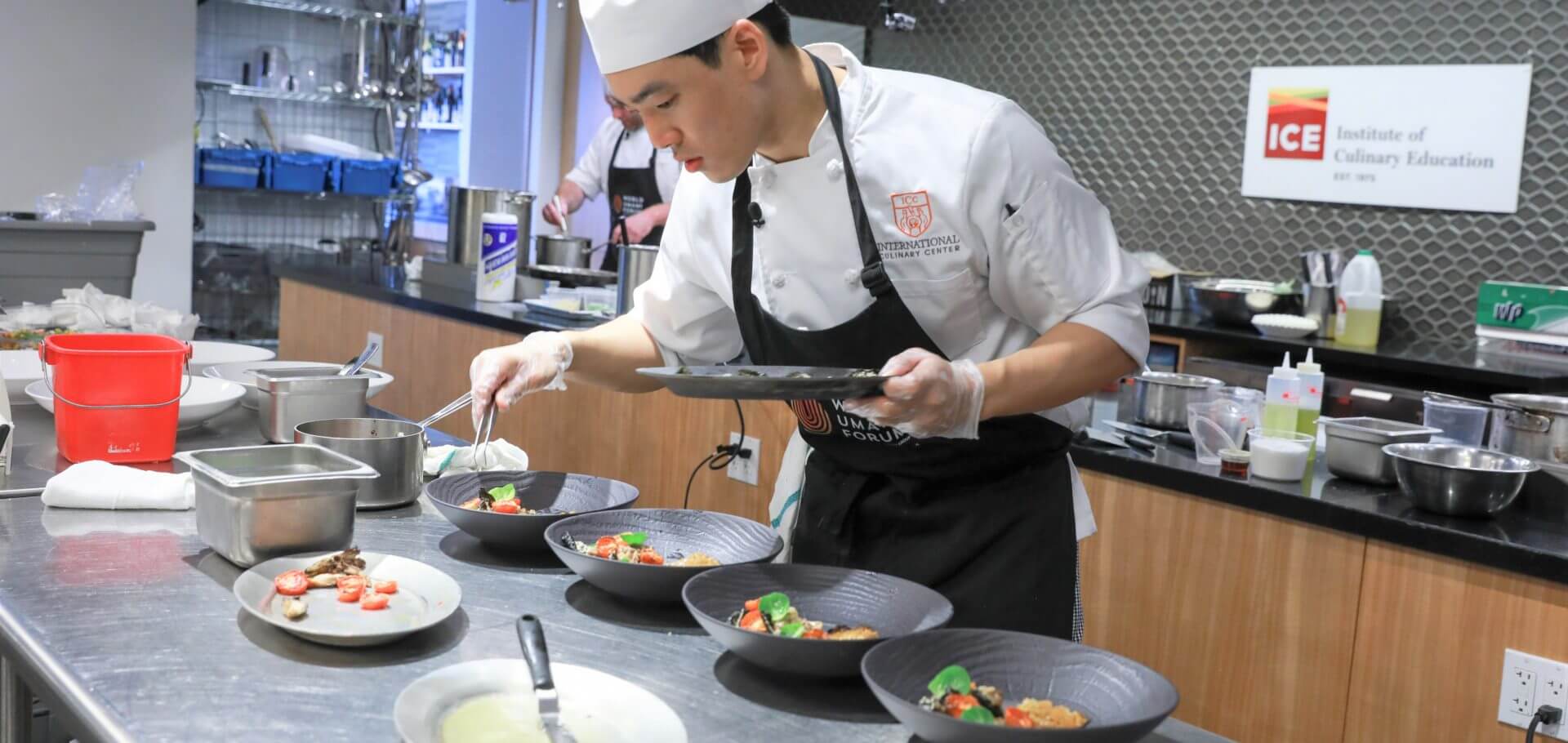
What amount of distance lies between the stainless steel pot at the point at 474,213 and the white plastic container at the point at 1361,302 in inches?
103

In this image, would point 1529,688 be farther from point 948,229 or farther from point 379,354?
point 379,354

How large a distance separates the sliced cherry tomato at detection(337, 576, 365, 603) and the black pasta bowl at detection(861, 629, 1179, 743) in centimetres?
58

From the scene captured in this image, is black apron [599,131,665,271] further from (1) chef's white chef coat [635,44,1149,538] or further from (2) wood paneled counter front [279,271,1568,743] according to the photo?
(1) chef's white chef coat [635,44,1149,538]

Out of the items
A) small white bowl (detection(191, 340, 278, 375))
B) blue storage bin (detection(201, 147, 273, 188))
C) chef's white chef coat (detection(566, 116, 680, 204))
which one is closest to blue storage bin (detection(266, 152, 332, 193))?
blue storage bin (detection(201, 147, 273, 188))

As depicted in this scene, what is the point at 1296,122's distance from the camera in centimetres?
448

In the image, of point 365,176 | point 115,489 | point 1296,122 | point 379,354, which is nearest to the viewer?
point 115,489

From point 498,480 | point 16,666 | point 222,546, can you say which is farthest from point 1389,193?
point 16,666

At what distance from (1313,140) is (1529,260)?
801 millimetres

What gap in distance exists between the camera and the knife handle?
3.74 ft

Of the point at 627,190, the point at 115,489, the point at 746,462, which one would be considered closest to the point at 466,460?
the point at 115,489

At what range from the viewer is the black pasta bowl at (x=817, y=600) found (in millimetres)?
1222

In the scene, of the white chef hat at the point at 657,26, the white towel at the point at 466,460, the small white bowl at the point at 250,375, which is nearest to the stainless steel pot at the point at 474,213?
the small white bowl at the point at 250,375

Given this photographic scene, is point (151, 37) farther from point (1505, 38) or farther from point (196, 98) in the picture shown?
point (1505, 38)

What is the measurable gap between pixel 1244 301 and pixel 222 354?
9.92 ft
